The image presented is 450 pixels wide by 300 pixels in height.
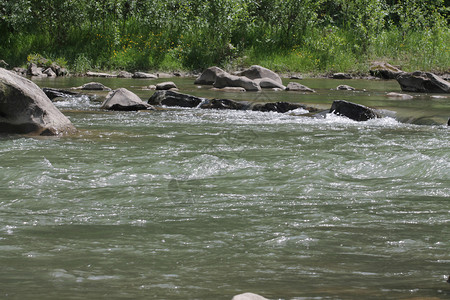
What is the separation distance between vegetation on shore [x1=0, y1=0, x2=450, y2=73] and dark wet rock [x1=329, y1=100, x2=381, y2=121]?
11.4m

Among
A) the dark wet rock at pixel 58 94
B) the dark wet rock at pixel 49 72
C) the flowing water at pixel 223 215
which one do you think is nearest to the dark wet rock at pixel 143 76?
the dark wet rock at pixel 49 72

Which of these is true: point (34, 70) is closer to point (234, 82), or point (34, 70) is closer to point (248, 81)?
point (234, 82)

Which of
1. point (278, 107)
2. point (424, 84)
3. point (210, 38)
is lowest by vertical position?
point (278, 107)

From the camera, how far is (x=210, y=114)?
11508 mm

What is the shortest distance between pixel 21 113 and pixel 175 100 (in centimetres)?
521

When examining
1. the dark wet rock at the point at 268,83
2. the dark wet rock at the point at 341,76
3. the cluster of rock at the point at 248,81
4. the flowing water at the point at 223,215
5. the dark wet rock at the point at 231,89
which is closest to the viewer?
the flowing water at the point at 223,215

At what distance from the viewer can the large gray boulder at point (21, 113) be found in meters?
8.17

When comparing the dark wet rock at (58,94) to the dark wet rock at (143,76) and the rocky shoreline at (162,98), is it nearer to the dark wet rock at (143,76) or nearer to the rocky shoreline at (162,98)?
the rocky shoreline at (162,98)

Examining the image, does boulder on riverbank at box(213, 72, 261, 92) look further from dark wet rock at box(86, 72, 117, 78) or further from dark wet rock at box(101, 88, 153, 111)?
dark wet rock at box(86, 72, 117, 78)

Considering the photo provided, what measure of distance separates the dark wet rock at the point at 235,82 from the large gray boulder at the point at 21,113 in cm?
867

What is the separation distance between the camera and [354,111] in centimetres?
1095

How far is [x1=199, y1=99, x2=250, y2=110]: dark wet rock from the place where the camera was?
12.6 m

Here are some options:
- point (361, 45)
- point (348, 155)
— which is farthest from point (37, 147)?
point (361, 45)

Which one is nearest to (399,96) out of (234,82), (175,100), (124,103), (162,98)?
(234,82)
